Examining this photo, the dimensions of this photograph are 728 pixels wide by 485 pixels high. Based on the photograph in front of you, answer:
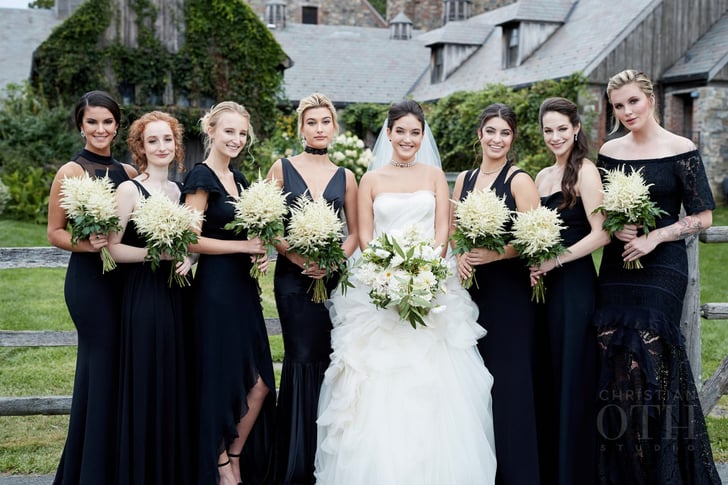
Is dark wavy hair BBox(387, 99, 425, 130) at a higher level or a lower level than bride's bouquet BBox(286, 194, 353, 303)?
higher

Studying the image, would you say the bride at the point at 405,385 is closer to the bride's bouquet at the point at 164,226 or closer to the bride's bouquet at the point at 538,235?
the bride's bouquet at the point at 538,235

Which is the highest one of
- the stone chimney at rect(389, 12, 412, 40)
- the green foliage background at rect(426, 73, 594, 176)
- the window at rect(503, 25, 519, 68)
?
the stone chimney at rect(389, 12, 412, 40)

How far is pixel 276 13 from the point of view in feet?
128

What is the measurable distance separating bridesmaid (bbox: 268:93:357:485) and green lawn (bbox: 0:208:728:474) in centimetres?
199

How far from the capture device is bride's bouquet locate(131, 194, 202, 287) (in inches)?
185

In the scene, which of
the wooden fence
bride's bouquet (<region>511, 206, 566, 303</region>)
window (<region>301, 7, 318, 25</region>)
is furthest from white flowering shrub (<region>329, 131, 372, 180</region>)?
window (<region>301, 7, 318, 25</region>)

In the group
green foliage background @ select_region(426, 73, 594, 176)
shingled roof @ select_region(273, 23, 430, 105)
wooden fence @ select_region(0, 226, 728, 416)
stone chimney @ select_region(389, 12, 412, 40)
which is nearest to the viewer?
wooden fence @ select_region(0, 226, 728, 416)

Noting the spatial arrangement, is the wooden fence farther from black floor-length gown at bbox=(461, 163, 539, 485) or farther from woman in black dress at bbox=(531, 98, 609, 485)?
black floor-length gown at bbox=(461, 163, 539, 485)

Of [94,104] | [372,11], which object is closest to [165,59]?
[94,104]

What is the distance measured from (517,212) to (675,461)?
1.82m

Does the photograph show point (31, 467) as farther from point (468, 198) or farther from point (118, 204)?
point (468, 198)

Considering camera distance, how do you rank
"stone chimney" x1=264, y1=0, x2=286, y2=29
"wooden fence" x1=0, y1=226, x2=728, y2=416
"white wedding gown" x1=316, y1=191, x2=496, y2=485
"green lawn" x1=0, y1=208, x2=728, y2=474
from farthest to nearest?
"stone chimney" x1=264, y1=0, x2=286, y2=29
"green lawn" x1=0, y1=208, x2=728, y2=474
"wooden fence" x1=0, y1=226, x2=728, y2=416
"white wedding gown" x1=316, y1=191, x2=496, y2=485

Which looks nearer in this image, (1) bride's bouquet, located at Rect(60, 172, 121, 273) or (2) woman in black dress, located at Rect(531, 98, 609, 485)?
(1) bride's bouquet, located at Rect(60, 172, 121, 273)

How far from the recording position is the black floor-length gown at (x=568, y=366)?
4.99m
